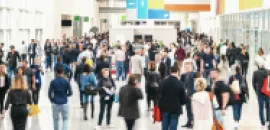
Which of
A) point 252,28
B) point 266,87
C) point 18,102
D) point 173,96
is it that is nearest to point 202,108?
point 173,96

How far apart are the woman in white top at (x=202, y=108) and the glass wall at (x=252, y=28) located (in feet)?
63.6

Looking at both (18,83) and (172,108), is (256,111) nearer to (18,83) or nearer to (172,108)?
(172,108)

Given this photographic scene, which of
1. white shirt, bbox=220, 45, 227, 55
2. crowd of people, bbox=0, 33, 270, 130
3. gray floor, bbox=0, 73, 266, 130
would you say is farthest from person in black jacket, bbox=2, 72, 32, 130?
white shirt, bbox=220, 45, 227, 55

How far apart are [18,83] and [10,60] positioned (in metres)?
15.7

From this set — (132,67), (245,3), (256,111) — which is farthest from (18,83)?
(245,3)

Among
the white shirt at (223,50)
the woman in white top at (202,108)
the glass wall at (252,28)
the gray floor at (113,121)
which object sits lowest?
the gray floor at (113,121)

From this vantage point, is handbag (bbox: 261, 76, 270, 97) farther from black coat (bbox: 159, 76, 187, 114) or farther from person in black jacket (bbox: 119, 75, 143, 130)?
person in black jacket (bbox: 119, 75, 143, 130)

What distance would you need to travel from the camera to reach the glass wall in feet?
105

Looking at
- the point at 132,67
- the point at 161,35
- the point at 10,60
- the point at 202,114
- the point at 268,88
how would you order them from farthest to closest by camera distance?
the point at 161,35, the point at 10,60, the point at 132,67, the point at 268,88, the point at 202,114

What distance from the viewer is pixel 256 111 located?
1959 centimetres

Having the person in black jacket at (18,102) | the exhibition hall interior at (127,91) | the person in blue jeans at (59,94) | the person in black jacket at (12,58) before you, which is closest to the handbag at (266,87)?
the exhibition hall interior at (127,91)

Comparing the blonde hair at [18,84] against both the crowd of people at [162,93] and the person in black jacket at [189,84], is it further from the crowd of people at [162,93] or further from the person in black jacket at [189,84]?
the person in black jacket at [189,84]

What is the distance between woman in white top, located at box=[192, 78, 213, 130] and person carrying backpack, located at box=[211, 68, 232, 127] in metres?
0.92

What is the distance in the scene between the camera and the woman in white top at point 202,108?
12.0 meters
